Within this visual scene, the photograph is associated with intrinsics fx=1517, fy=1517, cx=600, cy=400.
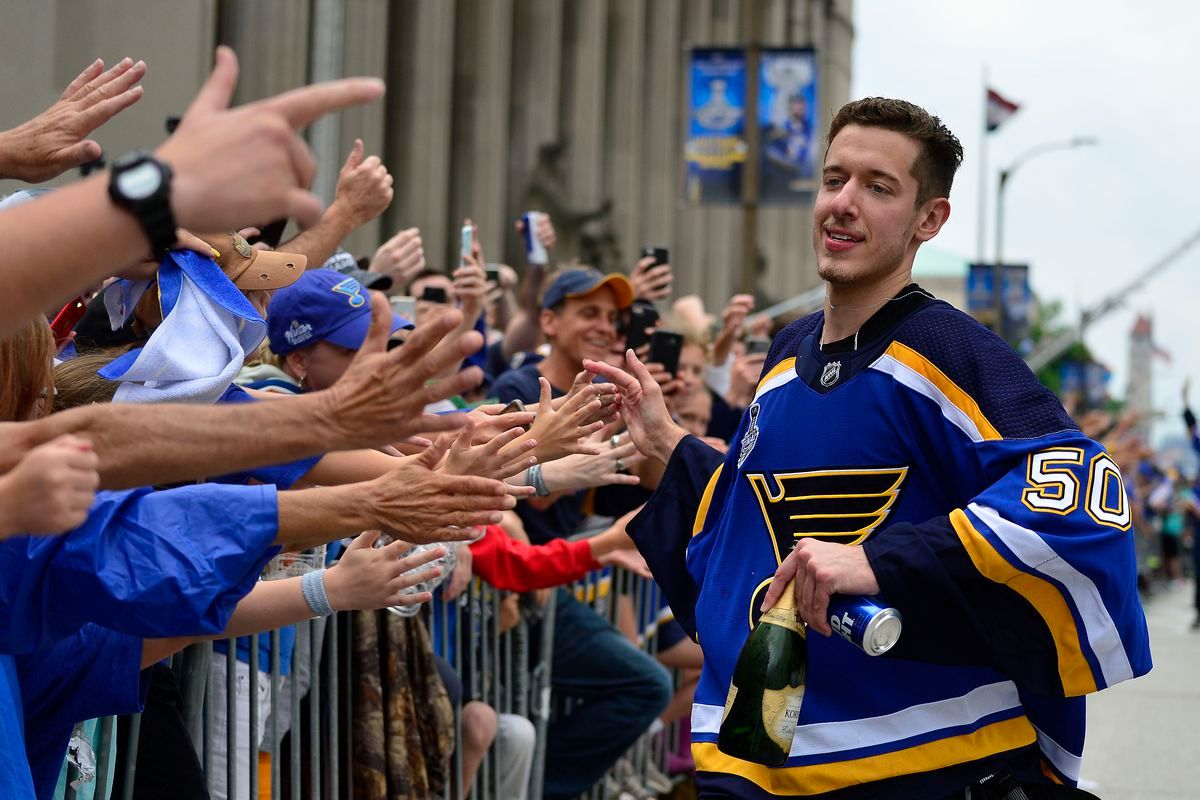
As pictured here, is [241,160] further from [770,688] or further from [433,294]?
[433,294]

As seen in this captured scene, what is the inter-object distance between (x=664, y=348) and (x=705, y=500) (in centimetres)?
252

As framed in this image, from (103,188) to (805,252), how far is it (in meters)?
51.9

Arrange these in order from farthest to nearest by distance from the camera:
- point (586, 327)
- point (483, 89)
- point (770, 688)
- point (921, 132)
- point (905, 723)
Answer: point (483, 89) → point (586, 327) → point (921, 132) → point (905, 723) → point (770, 688)

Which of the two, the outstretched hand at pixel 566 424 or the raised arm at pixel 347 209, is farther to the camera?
the raised arm at pixel 347 209

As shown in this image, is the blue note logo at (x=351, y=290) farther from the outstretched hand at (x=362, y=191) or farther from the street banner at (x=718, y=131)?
the street banner at (x=718, y=131)

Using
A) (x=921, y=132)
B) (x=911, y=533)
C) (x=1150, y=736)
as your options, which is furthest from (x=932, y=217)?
(x=1150, y=736)

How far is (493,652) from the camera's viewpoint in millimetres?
6297

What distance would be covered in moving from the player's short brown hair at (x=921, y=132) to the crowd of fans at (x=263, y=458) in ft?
3.42

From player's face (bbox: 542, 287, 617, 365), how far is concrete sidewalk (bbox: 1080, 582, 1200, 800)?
4.52 meters

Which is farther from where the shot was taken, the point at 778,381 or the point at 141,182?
the point at 778,381

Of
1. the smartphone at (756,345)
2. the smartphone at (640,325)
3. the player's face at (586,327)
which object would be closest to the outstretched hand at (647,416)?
the smartphone at (640,325)

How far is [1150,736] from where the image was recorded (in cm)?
1166

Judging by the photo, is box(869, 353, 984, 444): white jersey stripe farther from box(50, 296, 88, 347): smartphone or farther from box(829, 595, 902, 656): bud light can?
box(50, 296, 88, 347): smartphone

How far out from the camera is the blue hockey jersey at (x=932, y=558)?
3.42m
